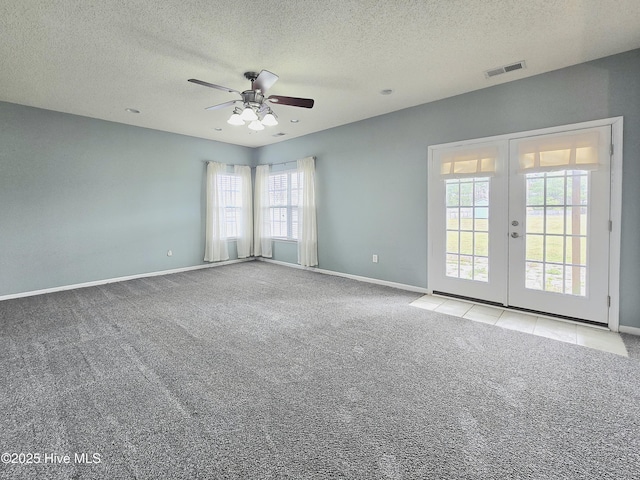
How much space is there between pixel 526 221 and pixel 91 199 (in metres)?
6.31

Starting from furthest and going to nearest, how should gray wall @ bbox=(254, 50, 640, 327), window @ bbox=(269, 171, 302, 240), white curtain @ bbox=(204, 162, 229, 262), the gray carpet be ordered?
window @ bbox=(269, 171, 302, 240), white curtain @ bbox=(204, 162, 229, 262), gray wall @ bbox=(254, 50, 640, 327), the gray carpet

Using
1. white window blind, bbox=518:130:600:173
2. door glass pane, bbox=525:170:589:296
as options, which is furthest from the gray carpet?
white window blind, bbox=518:130:600:173

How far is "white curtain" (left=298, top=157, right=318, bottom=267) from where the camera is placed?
586cm

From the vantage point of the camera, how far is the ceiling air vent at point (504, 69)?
3.16 m

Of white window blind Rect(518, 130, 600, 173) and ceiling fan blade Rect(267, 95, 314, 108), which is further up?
ceiling fan blade Rect(267, 95, 314, 108)

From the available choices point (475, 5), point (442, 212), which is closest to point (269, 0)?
point (475, 5)

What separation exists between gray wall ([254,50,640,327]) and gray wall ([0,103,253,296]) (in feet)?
6.63

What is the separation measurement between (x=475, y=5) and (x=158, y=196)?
551 cm

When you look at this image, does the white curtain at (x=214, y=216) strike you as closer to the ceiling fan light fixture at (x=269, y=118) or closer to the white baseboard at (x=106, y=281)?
the white baseboard at (x=106, y=281)

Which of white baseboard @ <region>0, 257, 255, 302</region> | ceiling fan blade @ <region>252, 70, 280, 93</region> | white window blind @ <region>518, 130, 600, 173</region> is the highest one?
ceiling fan blade @ <region>252, 70, 280, 93</region>

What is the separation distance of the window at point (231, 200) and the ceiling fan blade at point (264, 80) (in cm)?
369

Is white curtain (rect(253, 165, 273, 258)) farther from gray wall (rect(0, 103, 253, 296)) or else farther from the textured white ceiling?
the textured white ceiling

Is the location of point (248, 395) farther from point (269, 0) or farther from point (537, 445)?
point (269, 0)

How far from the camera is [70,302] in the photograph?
4066mm
